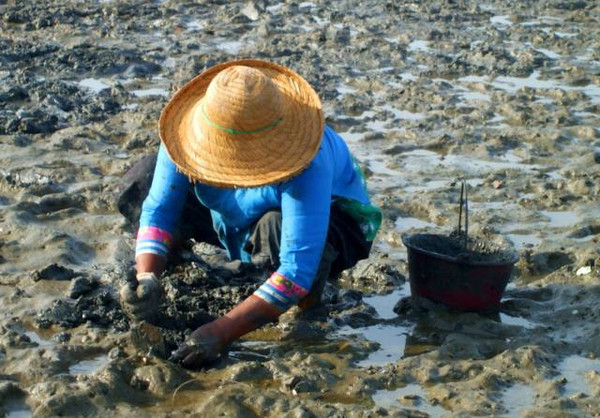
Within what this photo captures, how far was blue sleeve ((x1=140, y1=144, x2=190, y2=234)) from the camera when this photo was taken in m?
4.45

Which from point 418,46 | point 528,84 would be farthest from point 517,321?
point 418,46

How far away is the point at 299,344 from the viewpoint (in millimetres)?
4523

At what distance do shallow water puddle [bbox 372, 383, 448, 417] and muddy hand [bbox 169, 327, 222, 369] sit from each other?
63 centimetres

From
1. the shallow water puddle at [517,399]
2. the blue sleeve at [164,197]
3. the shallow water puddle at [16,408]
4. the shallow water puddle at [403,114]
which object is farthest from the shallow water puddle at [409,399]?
the shallow water puddle at [403,114]

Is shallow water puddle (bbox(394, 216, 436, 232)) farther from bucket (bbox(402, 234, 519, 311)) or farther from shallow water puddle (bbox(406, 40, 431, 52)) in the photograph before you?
shallow water puddle (bbox(406, 40, 431, 52))

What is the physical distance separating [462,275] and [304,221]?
901 millimetres

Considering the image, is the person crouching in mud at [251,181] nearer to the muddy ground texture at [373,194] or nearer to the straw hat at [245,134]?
the straw hat at [245,134]

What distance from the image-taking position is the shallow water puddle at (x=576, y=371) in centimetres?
414

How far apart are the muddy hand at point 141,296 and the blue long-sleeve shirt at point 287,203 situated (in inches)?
13.4

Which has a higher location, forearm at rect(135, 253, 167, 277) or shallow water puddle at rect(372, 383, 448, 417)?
forearm at rect(135, 253, 167, 277)

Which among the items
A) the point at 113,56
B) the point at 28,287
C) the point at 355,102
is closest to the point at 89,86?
the point at 113,56

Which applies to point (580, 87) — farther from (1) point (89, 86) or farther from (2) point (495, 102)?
(1) point (89, 86)

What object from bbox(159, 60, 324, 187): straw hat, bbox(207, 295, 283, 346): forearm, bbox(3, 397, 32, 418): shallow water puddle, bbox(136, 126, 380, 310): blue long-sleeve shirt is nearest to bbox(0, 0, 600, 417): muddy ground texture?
bbox(3, 397, 32, 418): shallow water puddle

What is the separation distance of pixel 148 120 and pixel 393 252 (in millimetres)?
2613
